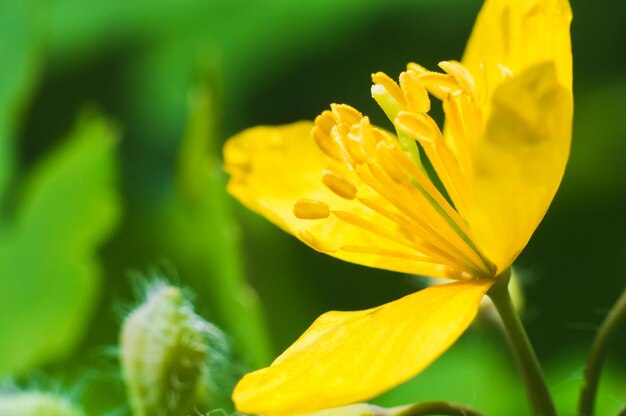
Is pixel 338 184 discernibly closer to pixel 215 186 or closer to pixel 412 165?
pixel 412 165

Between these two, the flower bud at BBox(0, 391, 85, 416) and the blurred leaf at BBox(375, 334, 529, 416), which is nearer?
the flower bud at BBox(0, 391, 85, 416)

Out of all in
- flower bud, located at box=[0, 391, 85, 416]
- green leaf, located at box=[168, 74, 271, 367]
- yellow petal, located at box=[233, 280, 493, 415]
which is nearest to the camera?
yellow petal, located at box=[233, 280, 493, 415]

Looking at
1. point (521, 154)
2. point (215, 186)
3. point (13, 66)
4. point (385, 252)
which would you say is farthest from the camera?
point (13, 66)

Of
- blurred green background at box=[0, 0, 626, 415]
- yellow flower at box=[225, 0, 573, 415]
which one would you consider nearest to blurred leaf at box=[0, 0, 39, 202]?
blurred green background at box=[0, 0, 626, 415]

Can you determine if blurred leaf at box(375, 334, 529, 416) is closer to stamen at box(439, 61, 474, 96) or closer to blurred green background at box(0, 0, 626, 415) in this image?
blurred green background at box(0, 0, 626, 415)

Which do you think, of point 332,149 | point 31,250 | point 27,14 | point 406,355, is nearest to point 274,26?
point 27,14

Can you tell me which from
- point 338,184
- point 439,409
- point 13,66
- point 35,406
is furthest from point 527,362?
point 13,66

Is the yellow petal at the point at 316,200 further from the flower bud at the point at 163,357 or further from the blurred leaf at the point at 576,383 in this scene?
the blurred leaf at the point at 576,383
